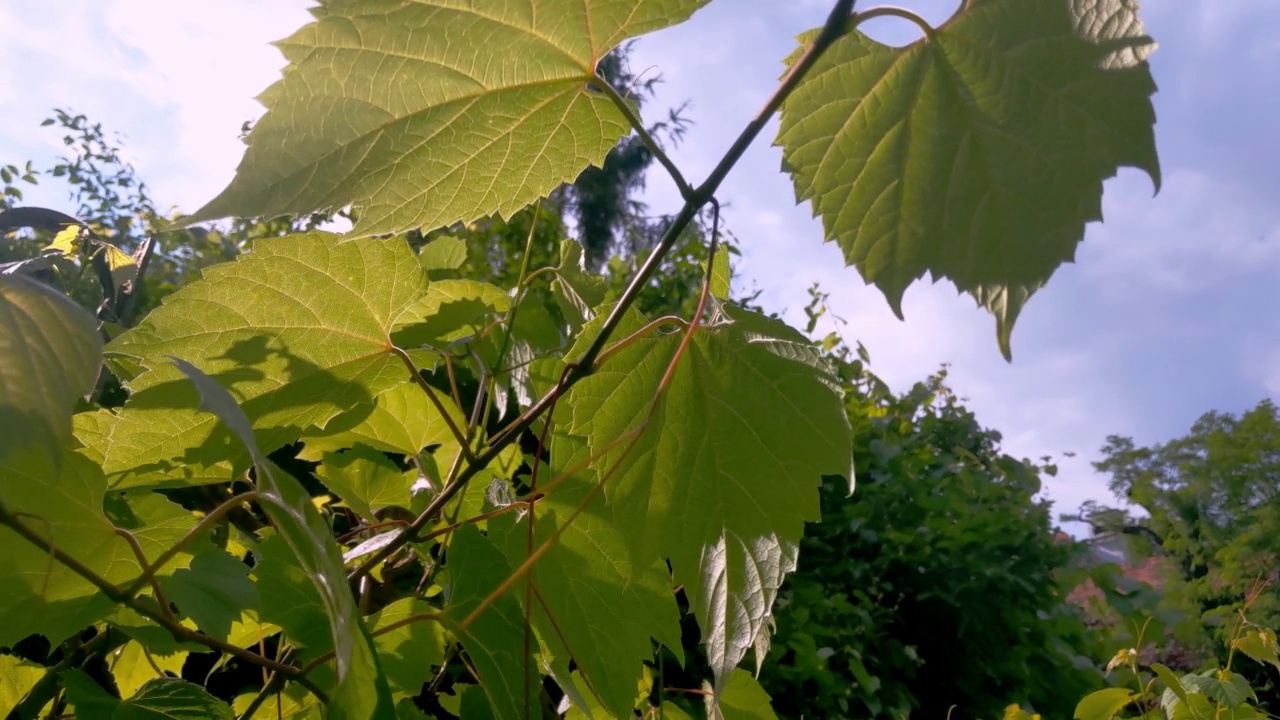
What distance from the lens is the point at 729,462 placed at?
473 millimetres

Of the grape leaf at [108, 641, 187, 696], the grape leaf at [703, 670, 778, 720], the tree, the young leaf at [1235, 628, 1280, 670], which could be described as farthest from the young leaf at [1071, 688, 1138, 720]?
the tree

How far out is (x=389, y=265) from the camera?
50 centimetres

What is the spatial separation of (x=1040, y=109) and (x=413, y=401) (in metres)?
0.52

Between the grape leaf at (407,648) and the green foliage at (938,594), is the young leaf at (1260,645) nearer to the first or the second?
the green foliage at (938,594)

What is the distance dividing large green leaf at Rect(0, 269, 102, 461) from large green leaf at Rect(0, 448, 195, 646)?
0.49 ft

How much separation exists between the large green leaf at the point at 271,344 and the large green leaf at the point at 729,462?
145mm

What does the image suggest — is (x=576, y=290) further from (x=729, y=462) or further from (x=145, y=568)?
(x=145, y=568)

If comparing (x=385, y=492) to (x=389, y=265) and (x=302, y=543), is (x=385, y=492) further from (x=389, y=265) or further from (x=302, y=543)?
(x=302, y=543)

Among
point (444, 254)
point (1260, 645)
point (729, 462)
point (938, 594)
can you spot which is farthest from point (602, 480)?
point (938, 594)

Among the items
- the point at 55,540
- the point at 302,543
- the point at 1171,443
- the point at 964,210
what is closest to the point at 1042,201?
the point at 964,210

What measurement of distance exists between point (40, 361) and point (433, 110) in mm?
223

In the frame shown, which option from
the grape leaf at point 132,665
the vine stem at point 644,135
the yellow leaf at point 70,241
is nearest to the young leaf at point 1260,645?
the vine stem at point 644,135

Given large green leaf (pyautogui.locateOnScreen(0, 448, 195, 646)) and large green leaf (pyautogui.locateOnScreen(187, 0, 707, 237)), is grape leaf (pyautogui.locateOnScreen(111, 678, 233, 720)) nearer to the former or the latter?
large green leaf (pyautogui.locateOnScreen(0, 448, 195, 646))

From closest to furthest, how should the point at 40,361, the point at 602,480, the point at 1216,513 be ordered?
the point at 40,361 → the point at 602,480 → the point at 1216,513
